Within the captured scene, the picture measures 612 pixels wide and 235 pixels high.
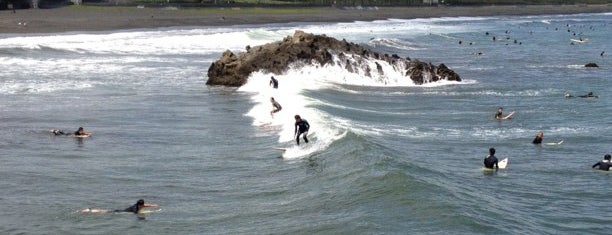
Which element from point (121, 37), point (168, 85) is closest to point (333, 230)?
point (168, 85)

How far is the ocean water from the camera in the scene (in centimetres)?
2169

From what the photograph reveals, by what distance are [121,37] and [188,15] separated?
41412mm

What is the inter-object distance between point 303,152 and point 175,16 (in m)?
99.6

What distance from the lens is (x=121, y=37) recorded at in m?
Answer: 89.6

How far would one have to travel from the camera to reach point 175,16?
127m

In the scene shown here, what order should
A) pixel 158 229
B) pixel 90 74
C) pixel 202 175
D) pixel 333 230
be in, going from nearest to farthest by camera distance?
1. pixel 333 230
2. pixel 158 229
3. pixel 202 175
4. pixel 90 74

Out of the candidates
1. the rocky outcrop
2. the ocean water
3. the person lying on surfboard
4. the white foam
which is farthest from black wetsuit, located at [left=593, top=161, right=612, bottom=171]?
the rocky outcrop

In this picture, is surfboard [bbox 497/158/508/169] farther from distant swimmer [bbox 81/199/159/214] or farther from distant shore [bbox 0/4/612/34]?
distant shore [bbox 0/4/612/34]

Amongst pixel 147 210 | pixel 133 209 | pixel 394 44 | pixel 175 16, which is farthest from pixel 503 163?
pixel 175 16

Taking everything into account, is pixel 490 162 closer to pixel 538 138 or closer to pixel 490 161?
pixel 490 161

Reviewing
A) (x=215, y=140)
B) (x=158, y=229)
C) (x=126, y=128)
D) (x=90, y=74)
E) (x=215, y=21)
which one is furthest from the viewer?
(x=215, y=21)

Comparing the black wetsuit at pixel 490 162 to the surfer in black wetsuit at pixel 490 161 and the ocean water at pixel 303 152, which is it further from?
the ocean water at pixel 303 152

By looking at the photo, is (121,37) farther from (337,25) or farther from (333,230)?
(333,230)

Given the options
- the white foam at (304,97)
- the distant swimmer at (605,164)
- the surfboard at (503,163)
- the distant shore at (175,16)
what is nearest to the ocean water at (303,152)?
the white foam at (304,97)
